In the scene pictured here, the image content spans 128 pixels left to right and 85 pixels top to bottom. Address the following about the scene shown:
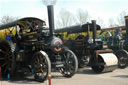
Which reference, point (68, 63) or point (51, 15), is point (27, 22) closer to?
point (51, 15)

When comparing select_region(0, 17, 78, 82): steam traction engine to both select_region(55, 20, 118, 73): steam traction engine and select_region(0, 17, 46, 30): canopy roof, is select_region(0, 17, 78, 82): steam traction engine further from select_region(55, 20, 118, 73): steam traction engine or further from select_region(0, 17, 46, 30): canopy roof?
select_region(55, 20, 118, 73): steam traction engine

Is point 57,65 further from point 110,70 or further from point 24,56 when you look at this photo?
point 110,70

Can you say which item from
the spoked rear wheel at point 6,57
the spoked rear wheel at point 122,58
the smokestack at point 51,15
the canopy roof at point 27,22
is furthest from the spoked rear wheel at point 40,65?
the spoked rear wheel at point 122,58

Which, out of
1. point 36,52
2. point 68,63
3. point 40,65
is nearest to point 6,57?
point 36,52

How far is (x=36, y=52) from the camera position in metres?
6.86

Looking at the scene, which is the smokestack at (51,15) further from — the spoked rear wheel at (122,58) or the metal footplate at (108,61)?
the spoked rear wheel at (122,58)

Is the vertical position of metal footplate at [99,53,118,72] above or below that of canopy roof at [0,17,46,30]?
below

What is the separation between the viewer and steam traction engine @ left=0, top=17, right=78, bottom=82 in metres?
6.79

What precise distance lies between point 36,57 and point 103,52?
129 inches

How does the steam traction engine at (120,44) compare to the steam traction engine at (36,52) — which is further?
the steam traction engine at (120,44)

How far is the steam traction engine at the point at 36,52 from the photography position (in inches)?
267

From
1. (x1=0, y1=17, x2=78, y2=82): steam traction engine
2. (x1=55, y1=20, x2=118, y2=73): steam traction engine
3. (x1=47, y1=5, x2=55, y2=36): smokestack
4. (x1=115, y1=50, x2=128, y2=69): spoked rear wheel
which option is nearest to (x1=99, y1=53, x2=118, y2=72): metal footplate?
(x1=55, y1=20, x2=118, y2=73): steam traction engine

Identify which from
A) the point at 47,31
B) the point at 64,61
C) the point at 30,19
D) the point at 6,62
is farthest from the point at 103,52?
the point at 6,62

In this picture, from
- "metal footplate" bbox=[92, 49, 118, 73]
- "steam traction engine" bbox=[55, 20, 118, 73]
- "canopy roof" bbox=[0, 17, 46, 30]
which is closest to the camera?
"canopy roof" bbox=[0, 17, 46, 30]
